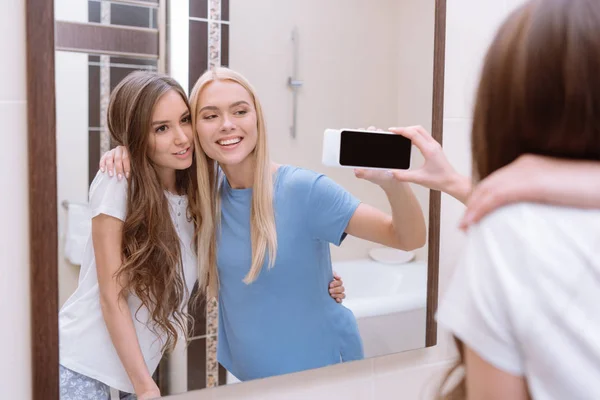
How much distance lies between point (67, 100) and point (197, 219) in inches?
10.1

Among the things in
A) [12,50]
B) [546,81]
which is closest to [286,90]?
[12,50]

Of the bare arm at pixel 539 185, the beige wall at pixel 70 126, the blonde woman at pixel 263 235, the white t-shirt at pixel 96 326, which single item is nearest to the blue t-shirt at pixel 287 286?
the blonde woman at pixel 263 235

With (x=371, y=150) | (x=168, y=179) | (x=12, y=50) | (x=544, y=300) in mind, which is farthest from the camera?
(x=371, y=150)

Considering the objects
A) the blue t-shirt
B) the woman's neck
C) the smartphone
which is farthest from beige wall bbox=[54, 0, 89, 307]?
the smartphone

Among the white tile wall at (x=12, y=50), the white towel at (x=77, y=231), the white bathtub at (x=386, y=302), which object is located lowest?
the white bathtub at (x=386, y=302)

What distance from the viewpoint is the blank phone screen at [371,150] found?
39.8 inches

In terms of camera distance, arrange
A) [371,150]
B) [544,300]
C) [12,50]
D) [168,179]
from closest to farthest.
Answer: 1. [544,300]
2. [12,50]
3. [168,179]
4. [371,150]

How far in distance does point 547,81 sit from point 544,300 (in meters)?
0.18

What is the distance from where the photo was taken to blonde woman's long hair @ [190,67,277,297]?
0.93m

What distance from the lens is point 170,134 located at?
0.89 m

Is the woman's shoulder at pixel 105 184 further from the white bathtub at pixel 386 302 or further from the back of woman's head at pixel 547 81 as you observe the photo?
the back of woman's head at pixel 547 81

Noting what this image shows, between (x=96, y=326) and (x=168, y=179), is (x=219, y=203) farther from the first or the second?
(x=96, y=326)

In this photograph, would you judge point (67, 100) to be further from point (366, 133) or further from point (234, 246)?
point (366, 133)

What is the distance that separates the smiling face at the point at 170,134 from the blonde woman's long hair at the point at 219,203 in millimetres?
15
